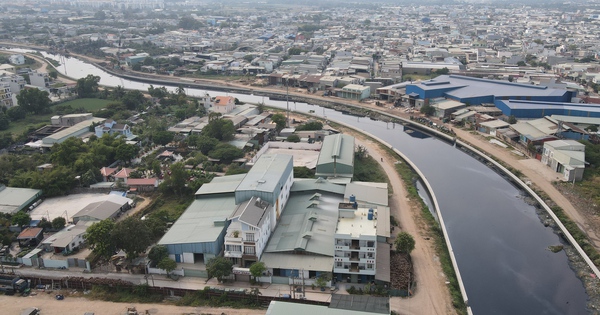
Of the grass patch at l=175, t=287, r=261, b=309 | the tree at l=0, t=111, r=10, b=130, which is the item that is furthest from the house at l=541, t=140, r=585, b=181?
the tree at l=0, t=111, r=10, b=130

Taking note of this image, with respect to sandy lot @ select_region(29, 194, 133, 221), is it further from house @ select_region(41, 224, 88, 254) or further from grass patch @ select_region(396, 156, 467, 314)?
grass patch @ select_region(396, 156, 467, 314)

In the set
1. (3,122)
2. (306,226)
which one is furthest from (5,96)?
(306,226)

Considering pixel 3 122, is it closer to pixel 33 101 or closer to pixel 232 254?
pixel 33 101

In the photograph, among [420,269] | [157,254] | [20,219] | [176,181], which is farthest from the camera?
[176,181]

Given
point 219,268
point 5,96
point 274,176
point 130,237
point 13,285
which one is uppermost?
point 5,96

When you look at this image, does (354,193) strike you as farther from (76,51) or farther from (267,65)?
(76,51)

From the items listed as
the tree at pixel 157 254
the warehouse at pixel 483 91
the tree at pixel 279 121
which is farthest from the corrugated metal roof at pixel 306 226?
the warehouse at pixel 483 91

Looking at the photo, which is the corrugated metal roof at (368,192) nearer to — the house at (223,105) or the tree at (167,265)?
the tree at (167,265)
